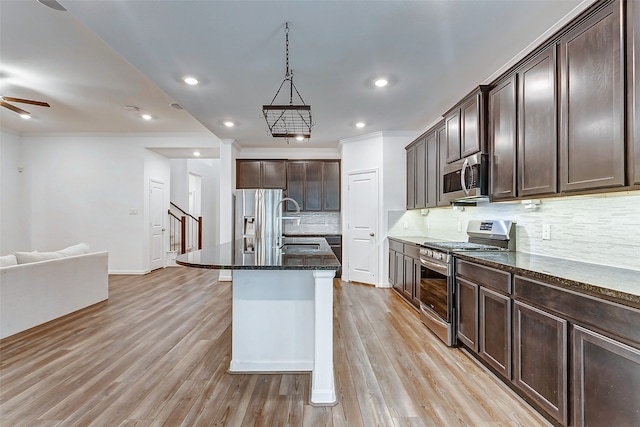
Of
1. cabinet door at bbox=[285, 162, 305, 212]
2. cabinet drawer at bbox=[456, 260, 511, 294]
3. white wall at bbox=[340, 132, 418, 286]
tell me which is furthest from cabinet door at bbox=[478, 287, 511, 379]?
cabinet door at bbox=[285, 162, 305, 212]

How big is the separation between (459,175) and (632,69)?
170 cm

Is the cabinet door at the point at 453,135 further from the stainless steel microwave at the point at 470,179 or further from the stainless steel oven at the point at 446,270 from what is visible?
the stainless steel oven at the point at 446,270

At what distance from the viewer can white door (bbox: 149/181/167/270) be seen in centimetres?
657

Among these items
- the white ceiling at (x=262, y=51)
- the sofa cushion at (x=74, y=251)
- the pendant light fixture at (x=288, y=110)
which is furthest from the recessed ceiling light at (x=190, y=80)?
the sofa cushion at (x=74, y=251)

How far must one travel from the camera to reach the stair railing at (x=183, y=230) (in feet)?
26.6

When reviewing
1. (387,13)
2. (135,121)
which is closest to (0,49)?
(135,121)

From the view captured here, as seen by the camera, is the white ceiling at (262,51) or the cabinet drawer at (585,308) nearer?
the cabinet drawer at (585,308)

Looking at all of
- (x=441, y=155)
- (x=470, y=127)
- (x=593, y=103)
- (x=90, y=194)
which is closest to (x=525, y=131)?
(x=593, y=103)

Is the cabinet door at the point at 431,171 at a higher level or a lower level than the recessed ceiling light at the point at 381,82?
lower

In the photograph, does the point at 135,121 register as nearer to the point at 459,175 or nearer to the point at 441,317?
the point at 459,175

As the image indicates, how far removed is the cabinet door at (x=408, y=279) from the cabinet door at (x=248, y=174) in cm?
352

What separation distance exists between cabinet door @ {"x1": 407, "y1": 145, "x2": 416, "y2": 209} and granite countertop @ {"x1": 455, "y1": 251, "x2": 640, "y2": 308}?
2.45 metres

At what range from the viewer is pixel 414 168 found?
4742 mm

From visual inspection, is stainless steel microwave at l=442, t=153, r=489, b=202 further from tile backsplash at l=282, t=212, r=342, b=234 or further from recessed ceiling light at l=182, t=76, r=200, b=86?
tile backsplash at l=282, t=212, r=342, b=234
